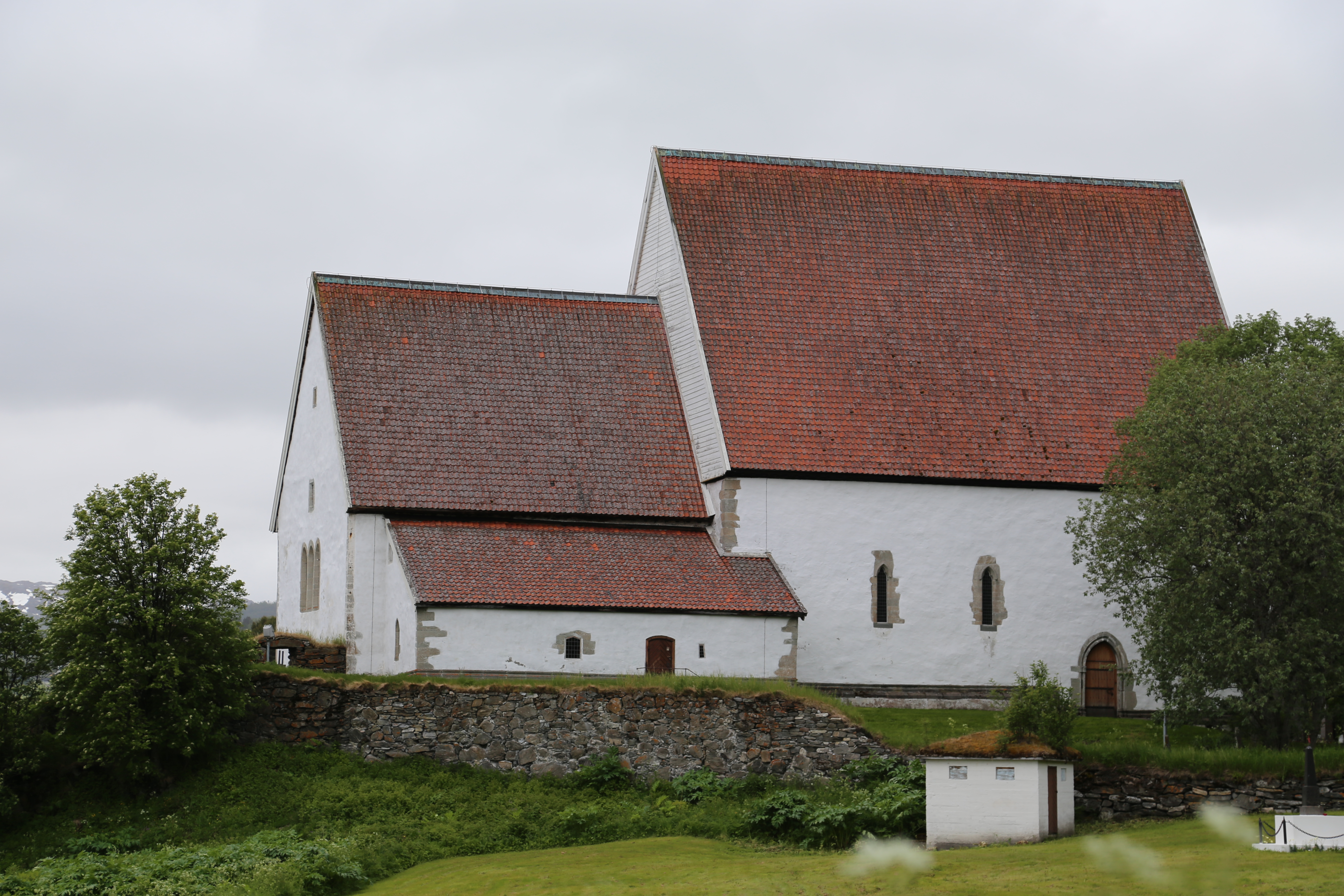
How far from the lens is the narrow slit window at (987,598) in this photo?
3912 centimetres

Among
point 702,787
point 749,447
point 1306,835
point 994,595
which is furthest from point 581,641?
point 1306,835

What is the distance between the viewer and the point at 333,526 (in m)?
38.6

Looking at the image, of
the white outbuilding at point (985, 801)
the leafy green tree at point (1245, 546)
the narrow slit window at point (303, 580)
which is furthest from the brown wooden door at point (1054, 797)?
the narrow slit window at point (303, 580)

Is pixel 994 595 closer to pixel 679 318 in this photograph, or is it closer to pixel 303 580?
pixel 679 318

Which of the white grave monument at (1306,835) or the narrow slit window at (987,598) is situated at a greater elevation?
the narrow slit window at (987,598)

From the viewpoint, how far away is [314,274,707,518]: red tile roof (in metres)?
37.7

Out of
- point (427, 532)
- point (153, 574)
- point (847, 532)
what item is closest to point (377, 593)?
point (427, 532)

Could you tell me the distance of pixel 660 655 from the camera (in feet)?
115

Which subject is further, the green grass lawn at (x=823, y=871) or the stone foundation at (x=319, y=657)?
the stone foundation at (x=319, y=657)

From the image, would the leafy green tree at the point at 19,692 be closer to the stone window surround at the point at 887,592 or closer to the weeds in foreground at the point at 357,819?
the weeds in foreground at the point at 357,819

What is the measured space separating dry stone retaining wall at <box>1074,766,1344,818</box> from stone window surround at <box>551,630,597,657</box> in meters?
11.2

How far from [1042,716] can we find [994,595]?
11601 mm

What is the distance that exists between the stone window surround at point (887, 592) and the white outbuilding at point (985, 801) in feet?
40.1

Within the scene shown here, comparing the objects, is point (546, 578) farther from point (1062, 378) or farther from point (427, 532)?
point (1062, 378)
